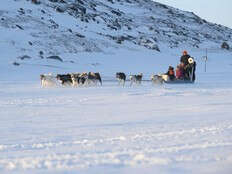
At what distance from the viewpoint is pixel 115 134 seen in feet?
26.5

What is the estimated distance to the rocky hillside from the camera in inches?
1359

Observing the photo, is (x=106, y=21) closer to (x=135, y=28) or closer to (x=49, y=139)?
(x=135, y=28)

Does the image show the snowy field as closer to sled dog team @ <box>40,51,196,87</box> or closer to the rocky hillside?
sled dog team @ <box>40,51,196,87</box>

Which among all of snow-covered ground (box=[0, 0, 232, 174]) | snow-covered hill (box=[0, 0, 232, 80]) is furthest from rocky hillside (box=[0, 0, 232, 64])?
snow-covered ground (box=[0, 0, 232, 174])

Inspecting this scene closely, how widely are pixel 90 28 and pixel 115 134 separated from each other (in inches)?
1410

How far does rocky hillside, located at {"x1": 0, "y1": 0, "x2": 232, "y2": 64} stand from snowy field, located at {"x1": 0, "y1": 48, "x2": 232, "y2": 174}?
18.1m

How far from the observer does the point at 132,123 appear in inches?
369

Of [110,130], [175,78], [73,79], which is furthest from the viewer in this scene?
[175,78]

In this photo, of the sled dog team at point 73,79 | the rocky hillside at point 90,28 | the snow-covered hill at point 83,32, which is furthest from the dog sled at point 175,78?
the rocky hillside at point 90,28

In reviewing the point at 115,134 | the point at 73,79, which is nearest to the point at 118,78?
the point at 73,79

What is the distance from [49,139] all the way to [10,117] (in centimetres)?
305

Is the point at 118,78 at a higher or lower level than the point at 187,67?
lower

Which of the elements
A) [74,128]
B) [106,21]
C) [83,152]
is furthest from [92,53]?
[83,152]

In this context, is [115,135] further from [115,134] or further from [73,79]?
[73,79]
